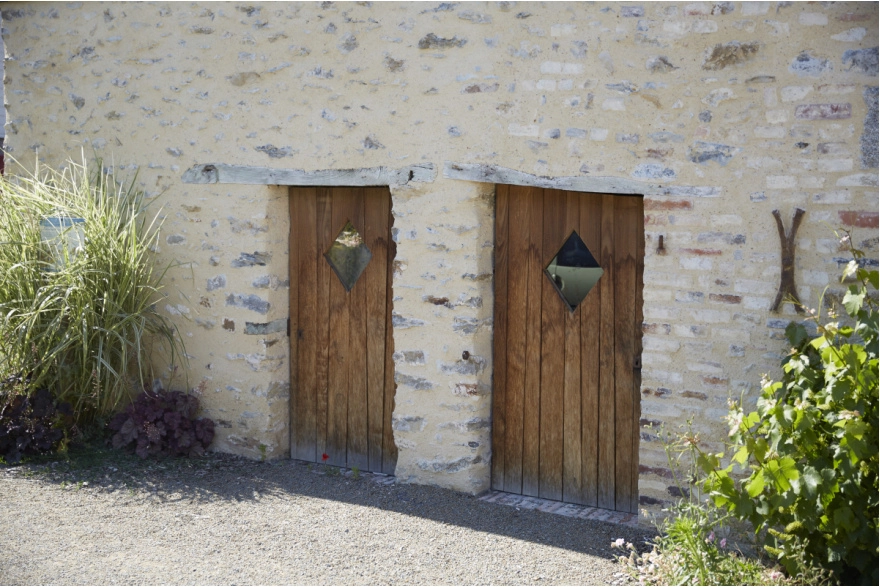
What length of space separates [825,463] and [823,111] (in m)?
1.67

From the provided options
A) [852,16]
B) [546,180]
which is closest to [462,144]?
[546,180]

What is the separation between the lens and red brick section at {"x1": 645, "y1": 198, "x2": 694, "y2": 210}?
175 inches

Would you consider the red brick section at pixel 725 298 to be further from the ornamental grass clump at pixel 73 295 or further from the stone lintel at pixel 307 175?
the ornamental grass clump at pixel 73 295

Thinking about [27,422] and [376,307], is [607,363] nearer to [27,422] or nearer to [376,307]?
[376,307]

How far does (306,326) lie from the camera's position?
5.89 m

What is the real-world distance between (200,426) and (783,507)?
3748 millimetres

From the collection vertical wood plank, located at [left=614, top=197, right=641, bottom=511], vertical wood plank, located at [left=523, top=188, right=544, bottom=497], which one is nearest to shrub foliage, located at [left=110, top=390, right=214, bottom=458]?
vertical wood plank, located at [left=523, top=188, right=544, bottom=497]

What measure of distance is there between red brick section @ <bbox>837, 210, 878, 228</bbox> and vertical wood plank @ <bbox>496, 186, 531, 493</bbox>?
169cm

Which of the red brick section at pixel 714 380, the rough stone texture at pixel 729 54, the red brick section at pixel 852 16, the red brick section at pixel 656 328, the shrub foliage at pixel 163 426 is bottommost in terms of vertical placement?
the shrub foliage at pixel 163 426

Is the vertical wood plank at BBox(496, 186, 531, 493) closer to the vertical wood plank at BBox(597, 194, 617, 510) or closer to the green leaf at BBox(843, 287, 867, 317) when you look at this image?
the vertical wood plank at BBox(597, 194, 617, 510)

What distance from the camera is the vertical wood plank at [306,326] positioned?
5805 mm

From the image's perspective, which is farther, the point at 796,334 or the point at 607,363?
the point at 607,363

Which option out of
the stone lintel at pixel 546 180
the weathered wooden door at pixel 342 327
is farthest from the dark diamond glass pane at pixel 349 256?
the stone lintel at pixel 546 180

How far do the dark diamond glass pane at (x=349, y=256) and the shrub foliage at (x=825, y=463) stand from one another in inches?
104
